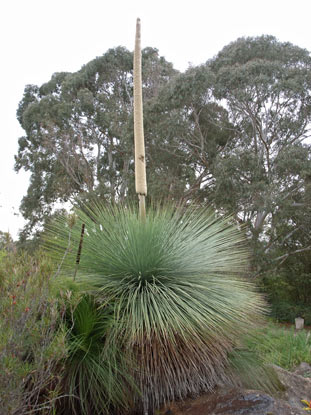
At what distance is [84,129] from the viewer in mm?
18141

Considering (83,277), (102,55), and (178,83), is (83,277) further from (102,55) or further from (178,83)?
(102,55)

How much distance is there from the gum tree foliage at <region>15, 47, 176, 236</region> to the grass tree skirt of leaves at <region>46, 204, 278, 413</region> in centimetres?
1285

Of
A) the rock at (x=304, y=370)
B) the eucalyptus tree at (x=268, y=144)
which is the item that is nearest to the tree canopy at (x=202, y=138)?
the eucalyptus tree at (x=268, y=144)

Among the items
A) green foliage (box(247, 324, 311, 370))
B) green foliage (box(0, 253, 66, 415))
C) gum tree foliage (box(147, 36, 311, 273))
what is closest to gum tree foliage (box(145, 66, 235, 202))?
gum tree foliage (box(147, 36, 311, 273))

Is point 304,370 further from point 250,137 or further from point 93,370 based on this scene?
point 250,137

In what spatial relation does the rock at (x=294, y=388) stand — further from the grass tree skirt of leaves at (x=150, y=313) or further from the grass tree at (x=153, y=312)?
the grass tree skirt of leaves at (x=150, y=313)

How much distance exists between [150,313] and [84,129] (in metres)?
15.8

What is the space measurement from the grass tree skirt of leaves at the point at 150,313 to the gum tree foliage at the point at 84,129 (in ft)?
42.1

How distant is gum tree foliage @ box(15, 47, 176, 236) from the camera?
57.2 feet

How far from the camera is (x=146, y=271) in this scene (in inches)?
151

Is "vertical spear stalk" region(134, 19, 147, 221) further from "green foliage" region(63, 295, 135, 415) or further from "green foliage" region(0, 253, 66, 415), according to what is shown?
"green foliage" region(0, 253, 66, 415)

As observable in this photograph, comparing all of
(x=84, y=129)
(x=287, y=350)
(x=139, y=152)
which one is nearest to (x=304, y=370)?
(x=287, y=350)

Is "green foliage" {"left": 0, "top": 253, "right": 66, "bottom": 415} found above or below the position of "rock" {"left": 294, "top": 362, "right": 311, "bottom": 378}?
above

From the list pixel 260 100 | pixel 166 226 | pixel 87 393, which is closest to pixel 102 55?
pixel 260 100
